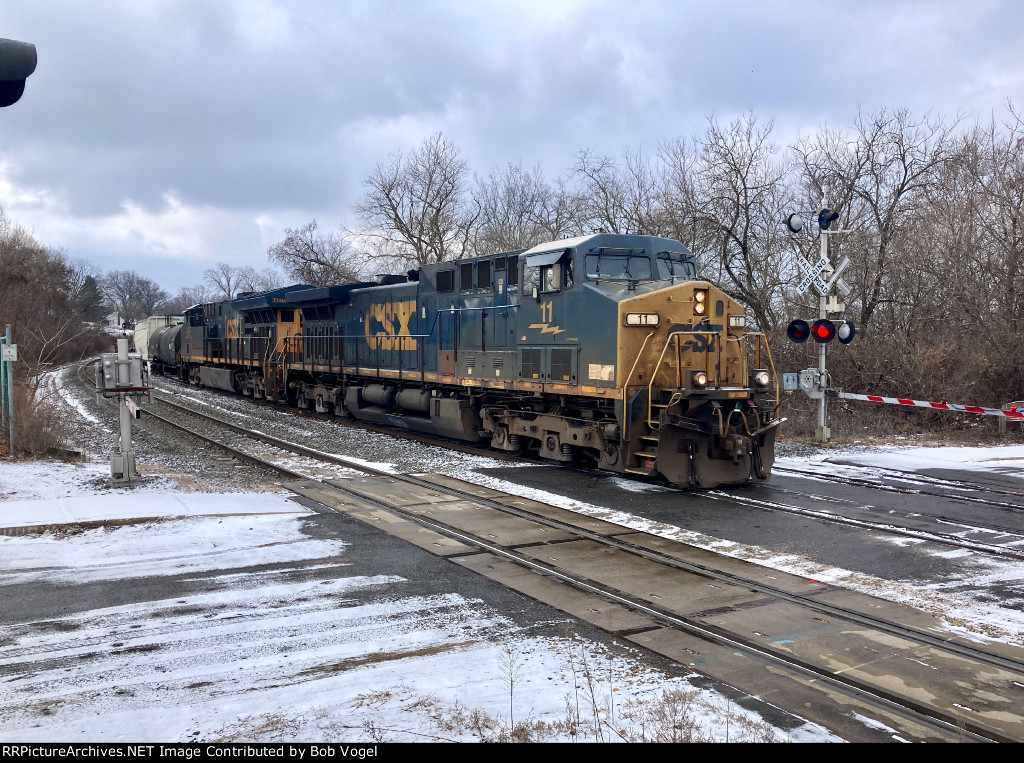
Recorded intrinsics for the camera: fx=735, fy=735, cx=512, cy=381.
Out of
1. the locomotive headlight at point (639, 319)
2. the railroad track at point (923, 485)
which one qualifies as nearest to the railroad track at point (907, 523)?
the railroad track at point (923, 485)

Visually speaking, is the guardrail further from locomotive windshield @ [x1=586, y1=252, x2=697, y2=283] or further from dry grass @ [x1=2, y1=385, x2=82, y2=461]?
dry grass @ [x1=2, y1=385, x2=82, y2=461]

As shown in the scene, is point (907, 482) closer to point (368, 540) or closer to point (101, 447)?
point (368, 540)

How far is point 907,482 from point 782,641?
7.46 m

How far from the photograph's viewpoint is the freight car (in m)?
10.7

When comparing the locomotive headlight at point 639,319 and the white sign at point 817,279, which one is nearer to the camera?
the locomotive headlight at point 639,319

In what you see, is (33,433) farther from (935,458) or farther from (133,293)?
(133,293)

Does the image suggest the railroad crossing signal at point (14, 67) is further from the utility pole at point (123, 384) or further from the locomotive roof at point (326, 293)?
the locomotive roof at point (326, 293)

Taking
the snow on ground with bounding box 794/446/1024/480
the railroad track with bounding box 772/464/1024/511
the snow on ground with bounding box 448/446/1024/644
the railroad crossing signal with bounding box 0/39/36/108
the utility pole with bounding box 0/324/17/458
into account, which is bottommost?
the snow on ground with bounding box 448/446/1024/644

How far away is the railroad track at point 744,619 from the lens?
13.8 ft

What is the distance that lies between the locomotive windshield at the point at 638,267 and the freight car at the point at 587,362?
0.08ft

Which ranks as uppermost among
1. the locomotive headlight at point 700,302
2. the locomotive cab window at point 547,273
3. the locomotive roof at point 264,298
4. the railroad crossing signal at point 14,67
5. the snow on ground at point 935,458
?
the locomotive roof at point 264,298

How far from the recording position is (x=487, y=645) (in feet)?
16.4

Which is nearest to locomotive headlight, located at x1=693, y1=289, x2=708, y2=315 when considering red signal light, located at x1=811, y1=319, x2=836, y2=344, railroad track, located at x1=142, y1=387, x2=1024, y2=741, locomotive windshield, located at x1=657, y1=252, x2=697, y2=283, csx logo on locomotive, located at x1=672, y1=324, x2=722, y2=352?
csx logo on locomotive, located at x1=672, y1=324, x2=722, y2=352

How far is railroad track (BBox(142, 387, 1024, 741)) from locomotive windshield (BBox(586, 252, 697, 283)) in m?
4.25
